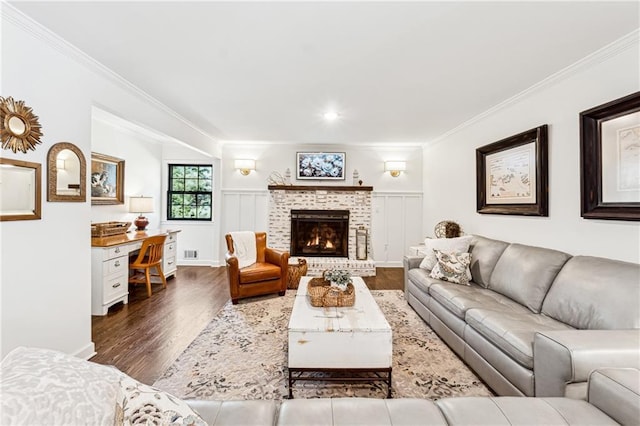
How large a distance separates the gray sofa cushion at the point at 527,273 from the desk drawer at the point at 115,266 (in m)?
4.30

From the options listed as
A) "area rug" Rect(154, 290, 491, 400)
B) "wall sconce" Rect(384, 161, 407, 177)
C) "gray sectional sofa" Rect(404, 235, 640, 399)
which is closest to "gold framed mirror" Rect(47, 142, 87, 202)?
"area rug" Rect(154, 290, 491, 400)

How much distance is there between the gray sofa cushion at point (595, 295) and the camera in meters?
1.73

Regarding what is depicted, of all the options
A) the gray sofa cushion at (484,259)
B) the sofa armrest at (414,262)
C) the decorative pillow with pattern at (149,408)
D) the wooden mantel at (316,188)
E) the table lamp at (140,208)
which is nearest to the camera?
the decorative pillow with pattern at (149,408)

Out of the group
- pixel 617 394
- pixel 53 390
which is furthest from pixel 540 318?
pixel 53 390

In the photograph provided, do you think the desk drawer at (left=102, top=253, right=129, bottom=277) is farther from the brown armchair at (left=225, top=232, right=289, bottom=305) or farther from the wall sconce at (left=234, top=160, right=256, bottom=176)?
the wall sconce at (left=234, top=160, right=256, bottom=176)

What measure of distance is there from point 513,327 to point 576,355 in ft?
1.65

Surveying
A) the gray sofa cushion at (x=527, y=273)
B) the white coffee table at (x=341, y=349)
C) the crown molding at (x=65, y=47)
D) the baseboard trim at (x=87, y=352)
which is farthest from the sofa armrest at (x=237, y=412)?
the crown molding at (x=65, y=47)

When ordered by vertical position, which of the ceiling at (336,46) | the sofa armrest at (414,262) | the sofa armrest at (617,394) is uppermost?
the ceiling at (336,46)

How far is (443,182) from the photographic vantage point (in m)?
4.92

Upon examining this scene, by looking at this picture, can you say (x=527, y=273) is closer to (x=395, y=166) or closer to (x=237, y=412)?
(x=237, y=412)

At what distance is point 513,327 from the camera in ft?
6.28

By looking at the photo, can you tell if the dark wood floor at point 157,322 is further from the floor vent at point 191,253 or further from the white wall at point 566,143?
the white wall at point 566,143

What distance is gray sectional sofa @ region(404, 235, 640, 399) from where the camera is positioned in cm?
145

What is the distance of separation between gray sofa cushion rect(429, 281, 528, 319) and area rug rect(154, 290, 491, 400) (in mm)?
433
